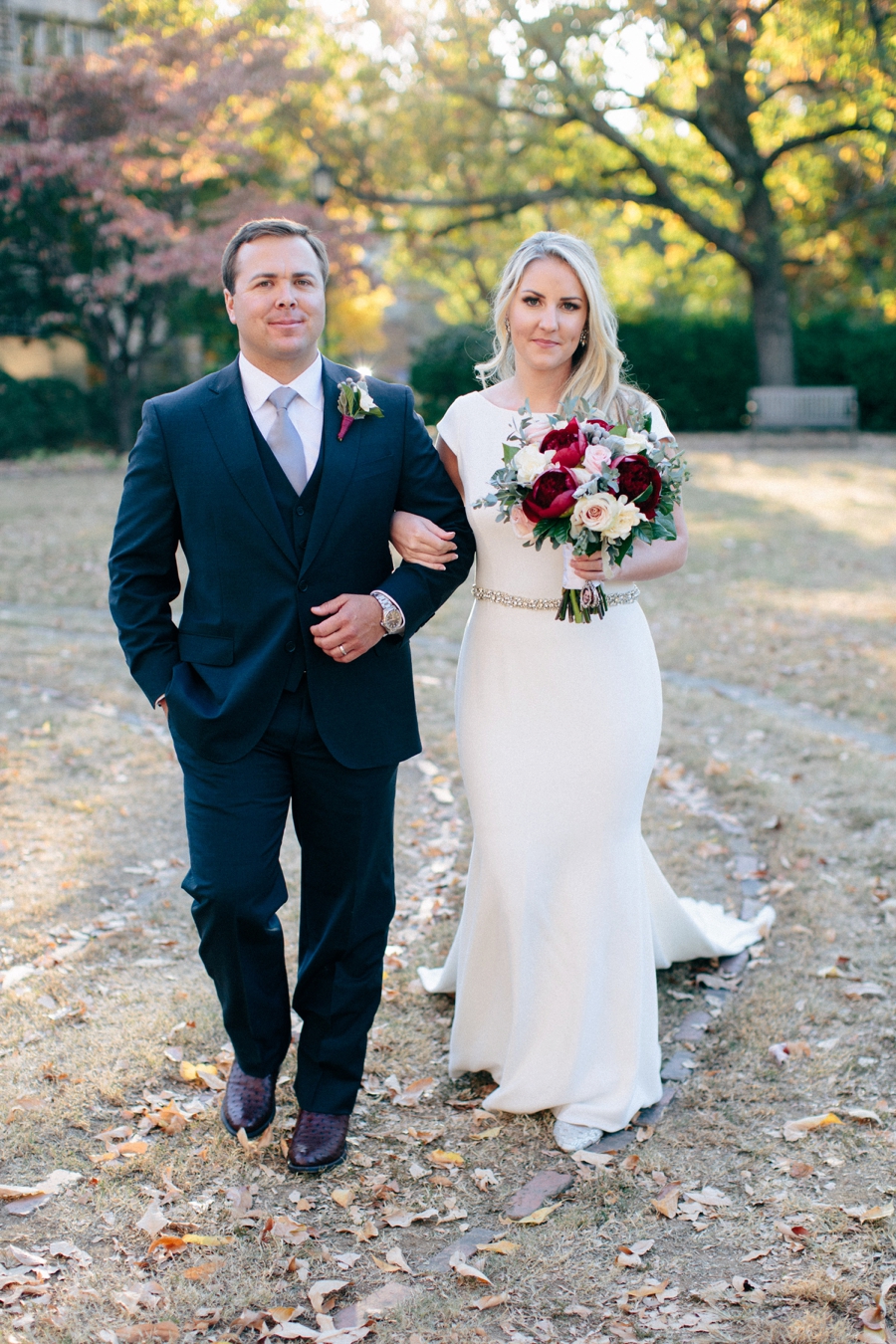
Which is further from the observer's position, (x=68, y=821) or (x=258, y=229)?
(x=68, y=821)

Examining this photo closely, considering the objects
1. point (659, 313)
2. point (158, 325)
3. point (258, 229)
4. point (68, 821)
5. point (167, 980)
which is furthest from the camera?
point (659, 313)

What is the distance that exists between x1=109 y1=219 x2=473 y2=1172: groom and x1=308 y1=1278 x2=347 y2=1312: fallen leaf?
27.6 inches

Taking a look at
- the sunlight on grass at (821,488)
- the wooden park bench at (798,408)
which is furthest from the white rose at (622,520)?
the wooden park bench at (798,408)

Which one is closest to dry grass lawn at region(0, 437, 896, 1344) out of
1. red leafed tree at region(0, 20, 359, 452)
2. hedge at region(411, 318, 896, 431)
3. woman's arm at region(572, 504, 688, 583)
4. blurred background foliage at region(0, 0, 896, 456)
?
woman's arm at region(572, 504, 688, 583)

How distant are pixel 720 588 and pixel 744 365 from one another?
1479 centimetres

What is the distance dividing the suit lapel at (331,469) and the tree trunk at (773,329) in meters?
22.1

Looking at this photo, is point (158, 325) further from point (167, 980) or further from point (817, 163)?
point (167, 980)

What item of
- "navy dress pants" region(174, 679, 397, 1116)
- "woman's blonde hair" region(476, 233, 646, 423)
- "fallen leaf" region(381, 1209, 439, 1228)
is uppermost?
"woman's blonde hair" region(476, 233, 646, 423)

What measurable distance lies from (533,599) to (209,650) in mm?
995

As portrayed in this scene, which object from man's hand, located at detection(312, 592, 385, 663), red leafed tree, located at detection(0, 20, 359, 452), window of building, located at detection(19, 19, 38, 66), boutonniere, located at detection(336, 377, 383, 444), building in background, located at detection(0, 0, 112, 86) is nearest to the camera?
man's hand, located at detection(312, 592, 385, 663)

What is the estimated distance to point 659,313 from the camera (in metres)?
25.9

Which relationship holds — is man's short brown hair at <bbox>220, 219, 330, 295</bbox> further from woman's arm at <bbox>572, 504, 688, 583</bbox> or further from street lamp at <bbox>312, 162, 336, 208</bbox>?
street lamp at <bbox>312, 162, 336, 208</bbox>

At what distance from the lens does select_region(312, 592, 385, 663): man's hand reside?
312 centimetres

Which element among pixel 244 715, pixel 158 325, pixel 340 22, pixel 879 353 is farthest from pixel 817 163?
pixel 244 715
